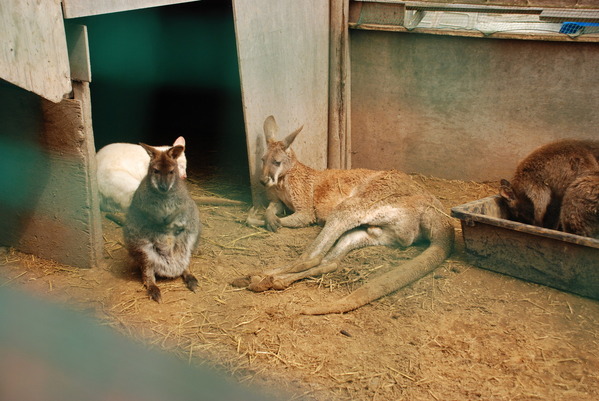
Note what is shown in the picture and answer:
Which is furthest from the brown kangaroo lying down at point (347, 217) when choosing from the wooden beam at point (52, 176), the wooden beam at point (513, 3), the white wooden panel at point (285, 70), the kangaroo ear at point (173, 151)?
the wooden beam at point (513, 3)

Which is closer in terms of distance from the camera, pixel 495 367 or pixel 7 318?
pixel 7 318

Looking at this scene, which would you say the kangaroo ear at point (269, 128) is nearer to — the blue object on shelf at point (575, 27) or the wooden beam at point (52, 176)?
the wooden beam at point (52, 176)

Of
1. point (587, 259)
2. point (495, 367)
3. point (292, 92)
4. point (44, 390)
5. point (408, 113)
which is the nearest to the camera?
point (44, 390)

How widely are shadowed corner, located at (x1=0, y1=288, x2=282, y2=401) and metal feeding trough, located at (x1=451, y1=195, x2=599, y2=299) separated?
11.9 ft

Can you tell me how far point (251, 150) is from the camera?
5.38 m

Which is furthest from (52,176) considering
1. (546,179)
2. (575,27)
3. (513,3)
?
(513,3)

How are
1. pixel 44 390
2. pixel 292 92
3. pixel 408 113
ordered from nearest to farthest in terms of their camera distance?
pixel 44 390 < pixel 292 92 < pixel 408 113

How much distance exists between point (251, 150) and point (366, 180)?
3.58 ft

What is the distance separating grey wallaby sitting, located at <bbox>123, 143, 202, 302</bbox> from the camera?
158 inches

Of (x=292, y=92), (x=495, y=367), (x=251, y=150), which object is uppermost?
(x=292, y=92)

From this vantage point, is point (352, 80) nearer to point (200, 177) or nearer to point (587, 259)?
point (200, 177)

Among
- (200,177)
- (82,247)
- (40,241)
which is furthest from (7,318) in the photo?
(200,177)

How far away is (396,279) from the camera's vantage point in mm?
4047

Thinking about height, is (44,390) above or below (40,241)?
above
